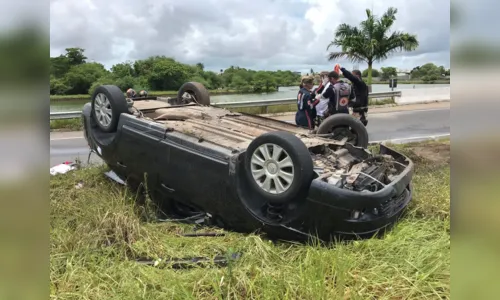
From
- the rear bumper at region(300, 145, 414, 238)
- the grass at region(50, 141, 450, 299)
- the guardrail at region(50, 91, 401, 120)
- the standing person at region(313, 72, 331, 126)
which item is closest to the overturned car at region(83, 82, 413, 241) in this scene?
the rear bumper at region(300, 145, 414, 238)

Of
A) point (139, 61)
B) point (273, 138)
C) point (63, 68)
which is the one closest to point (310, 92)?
point (273, 138)

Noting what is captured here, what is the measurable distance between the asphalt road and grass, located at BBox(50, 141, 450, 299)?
3.52 metres

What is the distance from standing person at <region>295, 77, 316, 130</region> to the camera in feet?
21.6

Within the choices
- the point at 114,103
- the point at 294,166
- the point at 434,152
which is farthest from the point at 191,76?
the point at 294,166

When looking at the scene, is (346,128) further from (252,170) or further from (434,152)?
(434,152)

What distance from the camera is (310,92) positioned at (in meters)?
6.64

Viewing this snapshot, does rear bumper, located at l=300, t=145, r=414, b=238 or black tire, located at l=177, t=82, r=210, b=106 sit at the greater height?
black tire, located at l=177, t=82, r=210, b=106

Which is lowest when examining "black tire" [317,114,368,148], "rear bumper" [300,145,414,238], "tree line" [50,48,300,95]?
"rear bumper" [300,145,414,238]

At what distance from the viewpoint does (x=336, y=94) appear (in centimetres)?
649

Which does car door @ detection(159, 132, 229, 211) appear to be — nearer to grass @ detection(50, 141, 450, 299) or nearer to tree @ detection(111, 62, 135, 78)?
grass @ detection(50, 141, 450, 299)
